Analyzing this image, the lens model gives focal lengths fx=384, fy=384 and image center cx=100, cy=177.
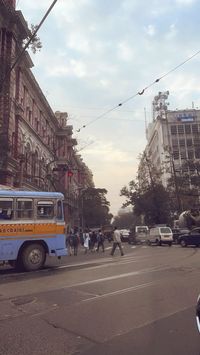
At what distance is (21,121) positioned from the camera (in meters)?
35.6

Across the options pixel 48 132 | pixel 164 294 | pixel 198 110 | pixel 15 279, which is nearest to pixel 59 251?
pixel 15 279

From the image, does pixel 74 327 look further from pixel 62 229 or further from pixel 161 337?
pixel 62 229

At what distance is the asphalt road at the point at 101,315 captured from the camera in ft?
18.1

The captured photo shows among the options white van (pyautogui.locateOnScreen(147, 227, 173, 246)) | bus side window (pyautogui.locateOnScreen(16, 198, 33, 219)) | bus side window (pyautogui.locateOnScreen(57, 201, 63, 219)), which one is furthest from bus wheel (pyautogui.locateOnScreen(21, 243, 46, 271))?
white van (pyautogui.locateOnScreen(147, 227, 173, 246))

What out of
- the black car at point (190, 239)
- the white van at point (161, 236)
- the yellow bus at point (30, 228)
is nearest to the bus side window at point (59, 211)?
the yellow bus at point (30, 228)

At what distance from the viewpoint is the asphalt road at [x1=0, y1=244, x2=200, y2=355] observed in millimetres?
5508

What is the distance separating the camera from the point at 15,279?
13.1 meters

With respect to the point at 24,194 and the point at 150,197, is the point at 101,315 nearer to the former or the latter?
the point at 24,194

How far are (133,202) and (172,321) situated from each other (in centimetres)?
5577

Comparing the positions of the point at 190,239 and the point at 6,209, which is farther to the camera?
the point at 190,239

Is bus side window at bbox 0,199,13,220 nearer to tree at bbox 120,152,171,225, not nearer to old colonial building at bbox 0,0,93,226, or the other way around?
old colonial building at bbox 0,0,93,226

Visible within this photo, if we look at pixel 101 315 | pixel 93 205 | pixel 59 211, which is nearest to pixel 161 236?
pixel 59 211

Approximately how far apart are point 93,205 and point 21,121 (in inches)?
1953

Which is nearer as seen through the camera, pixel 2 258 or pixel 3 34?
pixel 2 258
